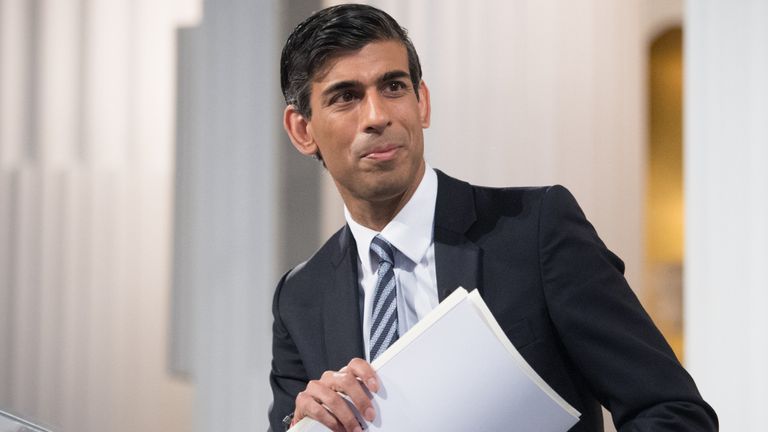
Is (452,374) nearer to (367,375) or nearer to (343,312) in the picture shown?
(367,375)

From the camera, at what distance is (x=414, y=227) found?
1.28 meters

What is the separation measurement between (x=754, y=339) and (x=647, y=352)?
5.25ft

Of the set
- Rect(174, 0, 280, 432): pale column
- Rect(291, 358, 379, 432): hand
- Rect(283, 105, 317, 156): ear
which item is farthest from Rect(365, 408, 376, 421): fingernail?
Rect(174, 0, 280, 432): pale column

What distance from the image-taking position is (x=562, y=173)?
115 inches

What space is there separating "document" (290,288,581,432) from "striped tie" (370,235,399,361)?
288 mm

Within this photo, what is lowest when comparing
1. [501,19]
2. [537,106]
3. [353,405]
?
[353,405]

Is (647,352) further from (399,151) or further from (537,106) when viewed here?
(537,106)

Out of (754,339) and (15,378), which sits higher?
(754,339)

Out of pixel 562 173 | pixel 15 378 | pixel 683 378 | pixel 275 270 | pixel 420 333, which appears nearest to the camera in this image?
pixel 420 333

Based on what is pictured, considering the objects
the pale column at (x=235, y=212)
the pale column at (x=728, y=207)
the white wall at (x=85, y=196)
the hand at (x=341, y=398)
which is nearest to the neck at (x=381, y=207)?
the hand at (x=341, y=398)

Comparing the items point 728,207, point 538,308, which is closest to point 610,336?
point 538,308

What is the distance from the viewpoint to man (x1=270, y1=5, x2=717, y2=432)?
1.10 m

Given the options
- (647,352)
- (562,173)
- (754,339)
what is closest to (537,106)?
(562,173)

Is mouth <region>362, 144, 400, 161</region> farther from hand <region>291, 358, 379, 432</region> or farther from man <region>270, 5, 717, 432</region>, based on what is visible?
hand <region>291, 358, 379, 432</region>
